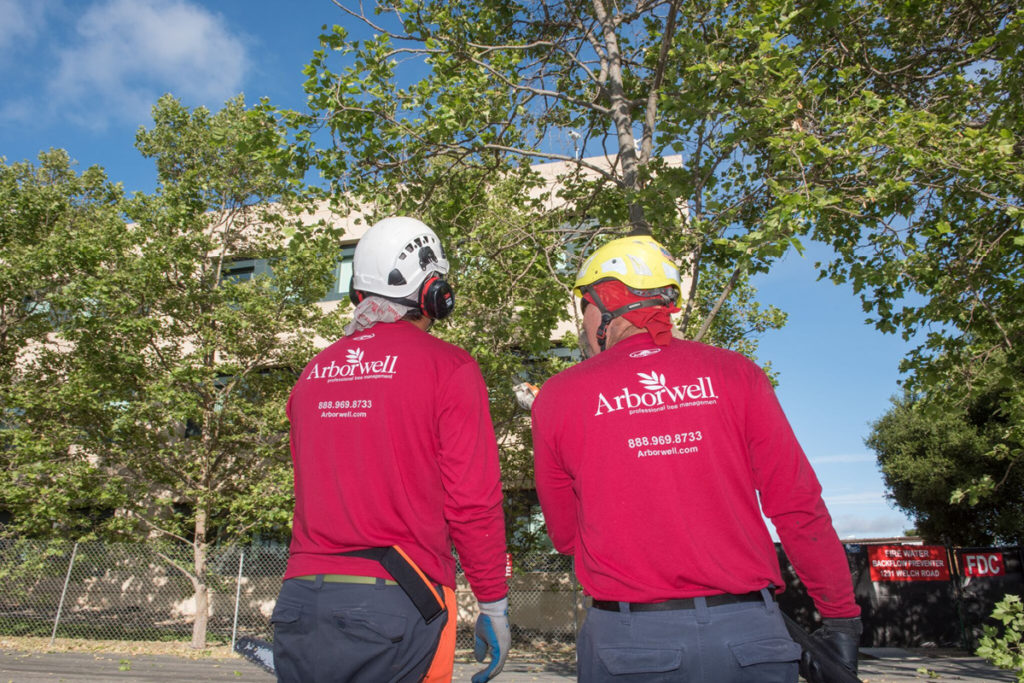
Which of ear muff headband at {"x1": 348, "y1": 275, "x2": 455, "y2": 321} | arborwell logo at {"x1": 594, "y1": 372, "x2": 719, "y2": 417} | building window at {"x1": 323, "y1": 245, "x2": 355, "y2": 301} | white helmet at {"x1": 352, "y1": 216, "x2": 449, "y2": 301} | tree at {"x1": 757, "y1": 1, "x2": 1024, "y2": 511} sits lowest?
arborwell logo at {"x1": 594, "y1": 372, "x2": 719, "y2": 417}

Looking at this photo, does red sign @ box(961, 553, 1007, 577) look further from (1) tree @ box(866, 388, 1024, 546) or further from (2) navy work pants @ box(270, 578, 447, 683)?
(2) navy work pants @ box(270, 578, 447, 683)

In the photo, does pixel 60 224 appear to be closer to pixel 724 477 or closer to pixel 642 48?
pixel 642 48

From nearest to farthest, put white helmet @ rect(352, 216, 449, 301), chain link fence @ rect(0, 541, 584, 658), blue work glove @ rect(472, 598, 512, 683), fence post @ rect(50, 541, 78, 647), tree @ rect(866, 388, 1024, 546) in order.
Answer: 1. blue work glove @ rect(472, 598, 512, 683)
2. white helmet @ rect(352, 216, 449, 301)
3. fence post @ rect(50, 541, 78, 647)
4. chain link fence @ rect(0, 541, 584, 658)
5. tree @ rect(866, 388, 1024, 546)

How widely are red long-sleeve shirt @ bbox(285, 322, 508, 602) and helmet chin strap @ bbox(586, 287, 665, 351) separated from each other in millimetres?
492

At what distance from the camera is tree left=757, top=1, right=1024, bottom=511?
273 inches

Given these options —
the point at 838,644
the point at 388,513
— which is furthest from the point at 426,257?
the point at 838,644

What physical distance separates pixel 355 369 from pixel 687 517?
126 cm

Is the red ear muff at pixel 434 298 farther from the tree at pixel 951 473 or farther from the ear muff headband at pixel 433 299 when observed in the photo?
the tree at pixel 951 473

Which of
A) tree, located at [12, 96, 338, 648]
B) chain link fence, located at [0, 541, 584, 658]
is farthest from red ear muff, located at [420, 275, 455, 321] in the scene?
chain link fence, located at [0, 541, 584, 658]

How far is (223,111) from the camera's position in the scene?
57.5 ft

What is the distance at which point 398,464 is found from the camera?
2311 mm

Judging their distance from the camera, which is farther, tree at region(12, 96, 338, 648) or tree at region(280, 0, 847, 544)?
tree at region(12, 96, 338, 648)

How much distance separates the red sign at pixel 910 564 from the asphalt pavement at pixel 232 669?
1471 millimetres

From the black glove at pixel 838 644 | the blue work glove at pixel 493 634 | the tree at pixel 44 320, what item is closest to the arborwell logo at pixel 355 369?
the blue work glove at pixel 493 634
